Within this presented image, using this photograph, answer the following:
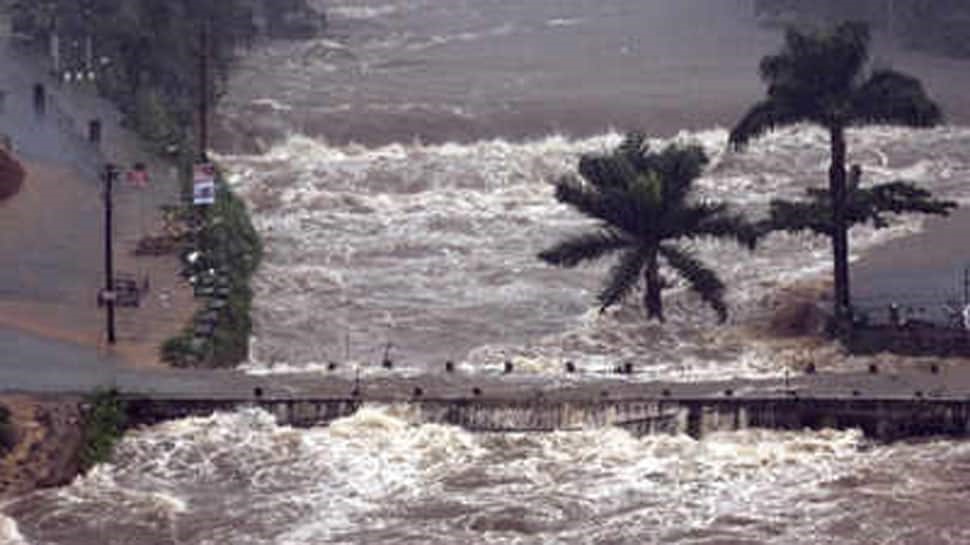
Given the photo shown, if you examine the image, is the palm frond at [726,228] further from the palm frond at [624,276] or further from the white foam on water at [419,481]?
the white foam on water at [419,481]

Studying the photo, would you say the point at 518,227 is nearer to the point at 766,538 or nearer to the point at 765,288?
the point at 765,288

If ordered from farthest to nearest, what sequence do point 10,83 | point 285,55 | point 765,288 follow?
point 285,55 < point 10,83 < point 765,288

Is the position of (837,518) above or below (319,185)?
below

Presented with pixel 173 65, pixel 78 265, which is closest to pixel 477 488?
pixel 78 265

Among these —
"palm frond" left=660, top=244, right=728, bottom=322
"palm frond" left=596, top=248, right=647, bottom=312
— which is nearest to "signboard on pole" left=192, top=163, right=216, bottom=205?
"palm frond" left=596, top=248, right=647, bottom=312

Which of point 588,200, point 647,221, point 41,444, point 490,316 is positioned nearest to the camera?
point 41,444

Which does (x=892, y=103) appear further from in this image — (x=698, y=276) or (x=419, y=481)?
(x=419, y=481)

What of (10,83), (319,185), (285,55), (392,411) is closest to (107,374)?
(392,411)
